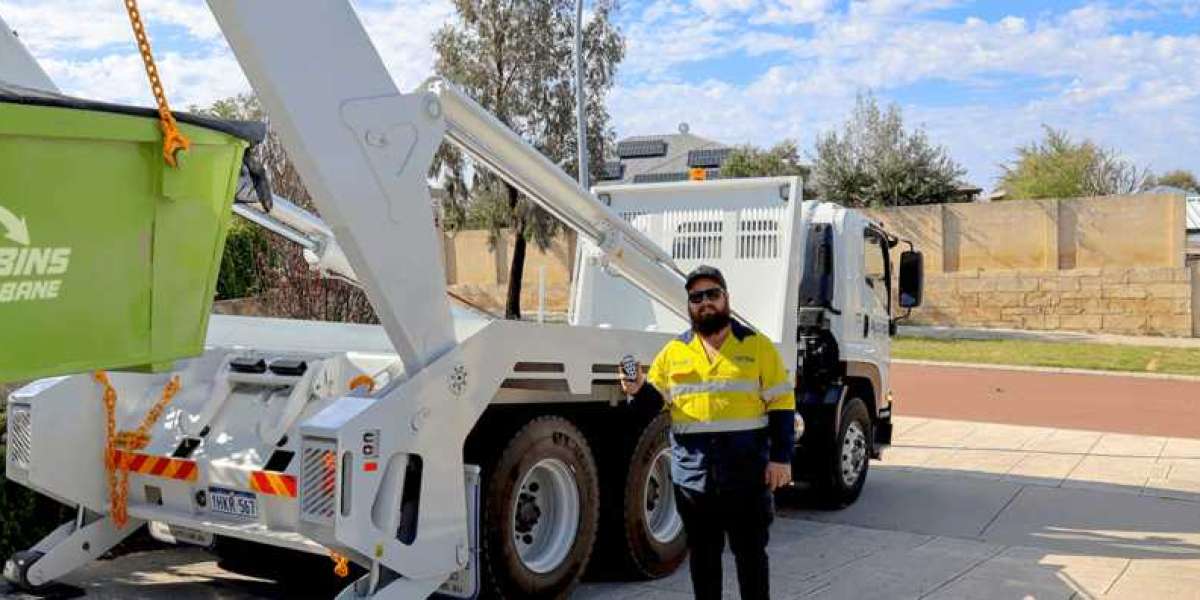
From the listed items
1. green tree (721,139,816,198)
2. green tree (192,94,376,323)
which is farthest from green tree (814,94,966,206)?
green tree (192,94,376,323)

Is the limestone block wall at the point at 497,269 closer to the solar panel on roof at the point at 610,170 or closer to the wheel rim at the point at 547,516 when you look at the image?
the solar panel on roof at the point at 610,170

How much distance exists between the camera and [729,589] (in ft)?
20.6

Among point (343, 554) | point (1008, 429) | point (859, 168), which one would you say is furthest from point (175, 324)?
point (859, 168)

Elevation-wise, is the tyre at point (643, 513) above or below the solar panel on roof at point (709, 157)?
below

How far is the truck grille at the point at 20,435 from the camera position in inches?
212

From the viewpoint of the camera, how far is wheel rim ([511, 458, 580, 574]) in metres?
5.61

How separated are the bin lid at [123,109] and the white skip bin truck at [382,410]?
0.40 ft

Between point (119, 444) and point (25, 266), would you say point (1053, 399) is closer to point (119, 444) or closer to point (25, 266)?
point (119, 444)

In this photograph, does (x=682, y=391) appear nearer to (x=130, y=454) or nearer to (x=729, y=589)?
(x=729, y=589)

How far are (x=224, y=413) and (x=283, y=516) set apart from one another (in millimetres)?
811

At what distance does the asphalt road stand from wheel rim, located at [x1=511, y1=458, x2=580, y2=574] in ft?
33.9

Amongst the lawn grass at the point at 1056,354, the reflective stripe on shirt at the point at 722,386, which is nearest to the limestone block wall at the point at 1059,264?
the lawn grass at the point at 1056,354

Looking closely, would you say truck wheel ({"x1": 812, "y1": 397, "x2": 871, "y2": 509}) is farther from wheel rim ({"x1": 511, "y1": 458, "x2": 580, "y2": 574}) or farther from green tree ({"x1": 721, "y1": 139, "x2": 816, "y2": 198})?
green tree ({"x1": 721, "y1": 139, "x2": 816, "y2": 198})

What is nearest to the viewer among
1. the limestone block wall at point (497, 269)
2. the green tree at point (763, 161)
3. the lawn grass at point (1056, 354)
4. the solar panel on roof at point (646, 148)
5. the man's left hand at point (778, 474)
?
the man's left hand at point (778, 474)
